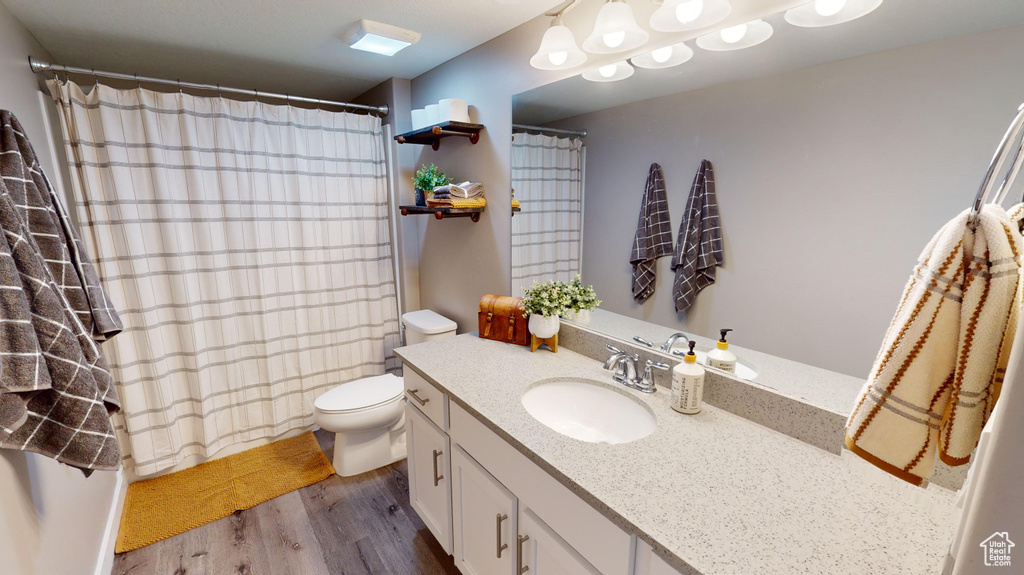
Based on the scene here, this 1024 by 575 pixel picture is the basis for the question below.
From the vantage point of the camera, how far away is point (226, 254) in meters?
2.36

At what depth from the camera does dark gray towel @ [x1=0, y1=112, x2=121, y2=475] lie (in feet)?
3.14

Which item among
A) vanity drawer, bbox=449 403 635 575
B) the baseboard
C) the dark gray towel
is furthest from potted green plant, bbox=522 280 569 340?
the baseboard

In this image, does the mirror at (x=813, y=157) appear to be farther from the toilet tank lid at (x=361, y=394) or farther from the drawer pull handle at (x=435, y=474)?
the toilet tank lid at (x=361, y=394)

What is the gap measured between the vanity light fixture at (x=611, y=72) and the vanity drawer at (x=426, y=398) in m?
1.29

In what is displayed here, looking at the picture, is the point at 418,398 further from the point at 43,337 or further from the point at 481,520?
the point at 43,337

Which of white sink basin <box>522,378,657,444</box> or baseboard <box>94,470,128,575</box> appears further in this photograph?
baseboard <box>94,470,128,575</box>

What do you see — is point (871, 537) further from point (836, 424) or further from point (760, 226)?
point (760, 226)

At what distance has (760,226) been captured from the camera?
1.22 m

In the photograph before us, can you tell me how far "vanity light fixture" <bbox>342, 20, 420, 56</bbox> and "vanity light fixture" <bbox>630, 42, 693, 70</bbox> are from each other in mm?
1016

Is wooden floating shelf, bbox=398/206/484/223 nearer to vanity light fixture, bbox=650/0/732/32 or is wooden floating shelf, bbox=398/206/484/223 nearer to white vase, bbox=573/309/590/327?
white vase, bbox=573/309/590/327

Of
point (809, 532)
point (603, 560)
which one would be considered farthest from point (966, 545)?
point (603, 560)

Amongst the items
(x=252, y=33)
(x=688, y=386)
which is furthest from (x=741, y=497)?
(x=252, y=33)

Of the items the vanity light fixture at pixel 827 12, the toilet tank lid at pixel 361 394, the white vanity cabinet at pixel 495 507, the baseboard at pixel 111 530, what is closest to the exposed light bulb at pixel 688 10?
the vanity light fixture at pixel 827 12

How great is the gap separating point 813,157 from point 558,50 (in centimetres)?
87
